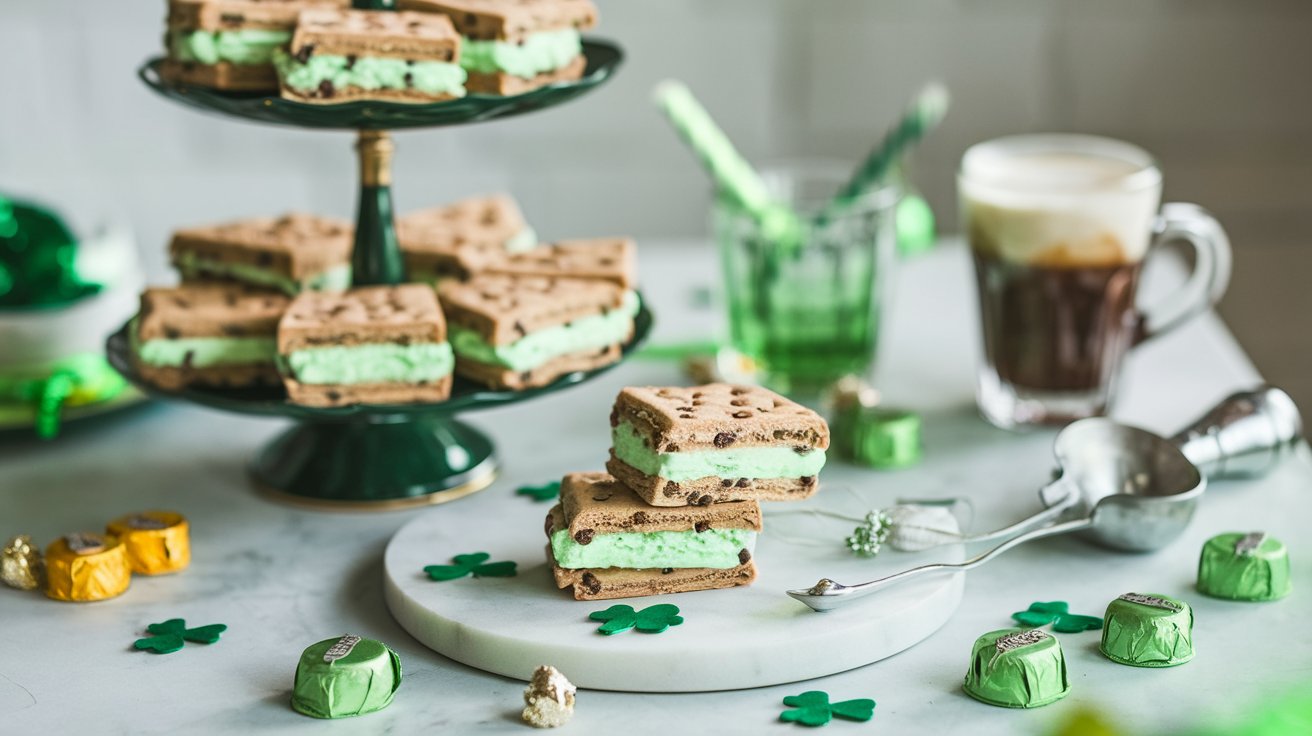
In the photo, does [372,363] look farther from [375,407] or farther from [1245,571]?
[1245,571]

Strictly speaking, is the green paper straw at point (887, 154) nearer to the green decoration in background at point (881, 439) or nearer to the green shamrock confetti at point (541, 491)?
the green decoration in background at point (881, 439)

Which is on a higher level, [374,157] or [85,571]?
[374,157]

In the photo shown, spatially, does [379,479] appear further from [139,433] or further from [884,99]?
[884,99]

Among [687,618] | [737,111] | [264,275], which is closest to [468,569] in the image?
[687,618]

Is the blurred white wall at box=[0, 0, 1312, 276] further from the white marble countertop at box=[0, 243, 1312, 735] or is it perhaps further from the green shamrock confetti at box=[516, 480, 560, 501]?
the green shamrock confetti at box=[516, 480, 560, 501]

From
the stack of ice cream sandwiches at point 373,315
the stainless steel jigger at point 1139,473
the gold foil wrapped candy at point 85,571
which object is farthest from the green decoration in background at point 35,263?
the stainless steel jigger at point 1139,473

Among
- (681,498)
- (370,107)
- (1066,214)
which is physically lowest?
(681,498)

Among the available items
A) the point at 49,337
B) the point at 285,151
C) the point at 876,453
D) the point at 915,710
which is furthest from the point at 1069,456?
the point at 285,151

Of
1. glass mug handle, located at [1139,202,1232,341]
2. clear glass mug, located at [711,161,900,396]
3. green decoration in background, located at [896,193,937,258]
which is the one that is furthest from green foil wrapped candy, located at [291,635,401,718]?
green decoration in background, located at [896,193,937,258]
